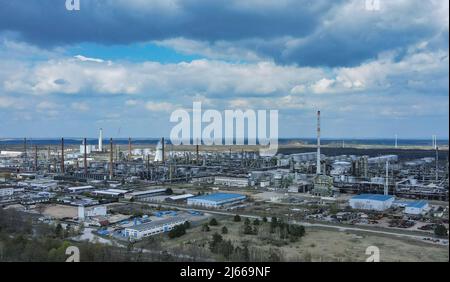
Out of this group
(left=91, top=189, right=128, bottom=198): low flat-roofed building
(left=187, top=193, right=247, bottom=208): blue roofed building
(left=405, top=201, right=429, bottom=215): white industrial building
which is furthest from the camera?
(left=91, top=189, right=128, bottom=198): low flat-roofed building

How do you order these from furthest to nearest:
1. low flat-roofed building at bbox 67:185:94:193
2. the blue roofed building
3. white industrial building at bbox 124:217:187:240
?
low flat-roofed building at bbox 67:185:94:193 → the blue roofed building → white industrial building at bbox 124:217:187:240

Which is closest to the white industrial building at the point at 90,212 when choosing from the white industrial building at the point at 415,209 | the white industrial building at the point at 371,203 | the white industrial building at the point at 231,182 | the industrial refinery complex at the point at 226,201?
the industrial refinery complex at the point at 226,201

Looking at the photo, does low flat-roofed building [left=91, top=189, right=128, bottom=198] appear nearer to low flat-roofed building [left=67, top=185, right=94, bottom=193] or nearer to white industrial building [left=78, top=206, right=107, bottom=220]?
low flat-roofed building [left=67, top=185, right=94, bottom=193]

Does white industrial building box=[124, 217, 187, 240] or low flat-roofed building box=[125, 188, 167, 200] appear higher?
white industrial building box=[124, 217, 187, 240]

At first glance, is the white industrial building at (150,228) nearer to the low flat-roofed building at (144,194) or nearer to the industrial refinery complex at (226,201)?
the industrial refinery complex at (226,201)

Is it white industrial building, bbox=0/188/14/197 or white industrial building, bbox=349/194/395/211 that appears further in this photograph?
white industrial building, bbox=0/188/14/197

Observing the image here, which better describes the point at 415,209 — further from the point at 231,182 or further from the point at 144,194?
the point at 144,194

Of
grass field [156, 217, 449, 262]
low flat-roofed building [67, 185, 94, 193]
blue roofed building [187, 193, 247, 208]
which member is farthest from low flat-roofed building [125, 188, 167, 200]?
grass field [156, 217, 449, 262]
